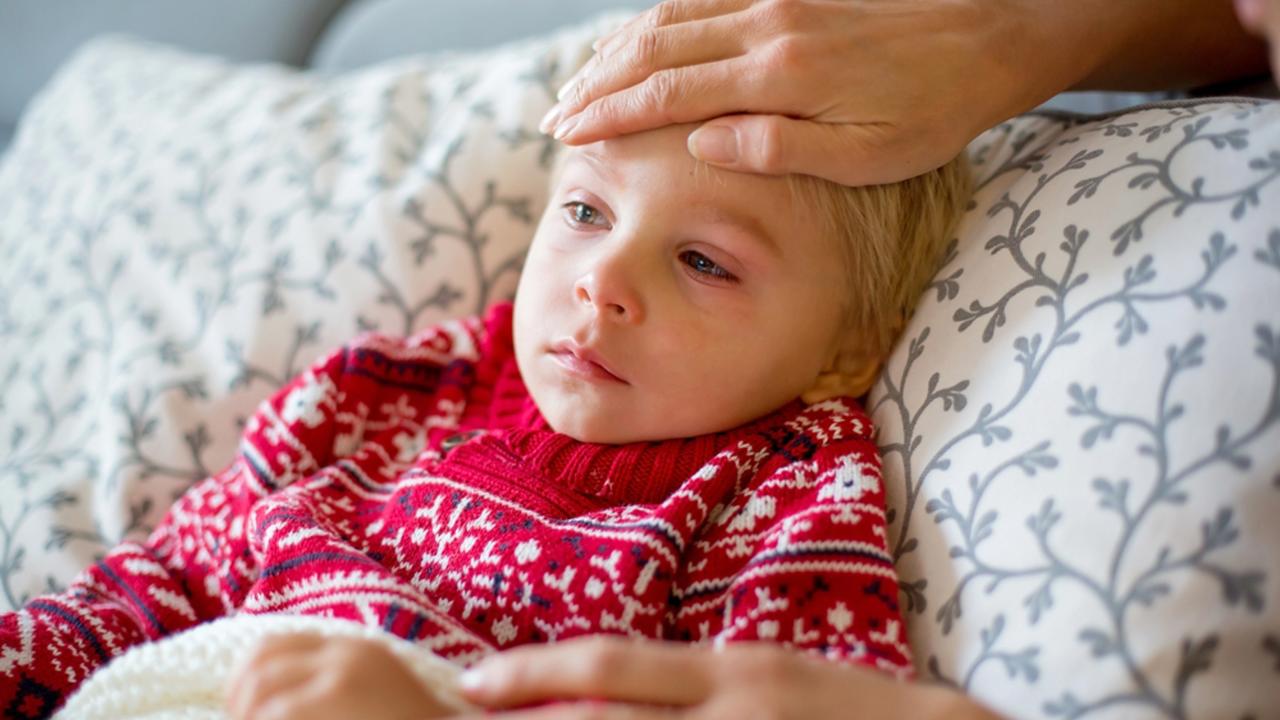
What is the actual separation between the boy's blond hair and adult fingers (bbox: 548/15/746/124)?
17 cm

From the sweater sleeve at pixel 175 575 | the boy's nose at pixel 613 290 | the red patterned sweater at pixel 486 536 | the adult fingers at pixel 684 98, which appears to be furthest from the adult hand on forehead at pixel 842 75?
the sweater sleeve at pixel 175 575

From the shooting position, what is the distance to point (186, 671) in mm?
708

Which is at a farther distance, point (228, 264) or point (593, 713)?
point (228, 264)

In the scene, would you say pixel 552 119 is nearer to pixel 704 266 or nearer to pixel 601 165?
pixel 601 165

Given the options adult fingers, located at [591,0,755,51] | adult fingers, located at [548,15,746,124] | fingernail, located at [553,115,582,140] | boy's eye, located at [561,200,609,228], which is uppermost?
adult fingers, located at [591,0,755,51]

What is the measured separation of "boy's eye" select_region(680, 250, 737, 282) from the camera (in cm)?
87

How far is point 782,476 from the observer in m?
0.84

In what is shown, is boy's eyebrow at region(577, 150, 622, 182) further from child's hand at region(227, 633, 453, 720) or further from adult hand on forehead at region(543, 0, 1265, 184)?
child's hand at region(227, 633, 453, 720)

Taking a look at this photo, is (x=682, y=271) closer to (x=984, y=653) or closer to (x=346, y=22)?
(x=984, y=653)

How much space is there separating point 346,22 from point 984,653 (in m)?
1.99

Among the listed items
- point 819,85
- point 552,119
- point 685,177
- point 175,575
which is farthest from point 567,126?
point 175,575

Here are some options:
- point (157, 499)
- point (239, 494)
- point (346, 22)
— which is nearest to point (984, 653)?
point (239, 494)

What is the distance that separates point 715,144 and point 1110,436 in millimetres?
396

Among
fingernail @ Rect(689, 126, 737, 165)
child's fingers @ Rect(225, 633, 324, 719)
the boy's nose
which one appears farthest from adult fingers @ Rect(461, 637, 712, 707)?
fingernail @ Rect(689, 126, 737, 165)
